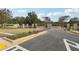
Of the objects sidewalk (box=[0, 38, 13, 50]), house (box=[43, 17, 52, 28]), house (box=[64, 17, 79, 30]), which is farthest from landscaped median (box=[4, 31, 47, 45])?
house (box=[64, 17, 79, 30])

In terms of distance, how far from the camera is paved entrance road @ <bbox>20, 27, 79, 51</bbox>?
14.0 ft

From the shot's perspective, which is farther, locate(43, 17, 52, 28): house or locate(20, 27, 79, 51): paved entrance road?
locate(43, 17, 52, 28): house

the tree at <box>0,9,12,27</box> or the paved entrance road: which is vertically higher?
the tree at <box>0,9,12,27</box>

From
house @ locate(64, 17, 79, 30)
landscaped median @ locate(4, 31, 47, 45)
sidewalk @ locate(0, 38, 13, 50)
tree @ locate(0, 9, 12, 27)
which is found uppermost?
tree @ locate(0, 9, 12, 27)

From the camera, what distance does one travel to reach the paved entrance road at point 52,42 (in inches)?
169

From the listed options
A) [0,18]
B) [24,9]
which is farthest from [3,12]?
→ [24,9]

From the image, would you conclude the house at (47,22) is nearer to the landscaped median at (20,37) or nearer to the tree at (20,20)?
the landscaped median at (20,37)

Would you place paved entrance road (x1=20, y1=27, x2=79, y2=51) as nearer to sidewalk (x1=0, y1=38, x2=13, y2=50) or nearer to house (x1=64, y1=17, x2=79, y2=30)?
house (x1=64, y1=17, x2=79, y2=30)

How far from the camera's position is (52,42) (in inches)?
171

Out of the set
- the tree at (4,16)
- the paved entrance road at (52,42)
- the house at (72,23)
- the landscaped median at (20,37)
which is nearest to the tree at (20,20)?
the tree at (4,16)

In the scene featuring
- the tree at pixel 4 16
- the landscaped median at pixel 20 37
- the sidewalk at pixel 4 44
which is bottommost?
the sidewalk at pixel 4 44

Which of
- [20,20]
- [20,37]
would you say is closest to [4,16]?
[20,20]
